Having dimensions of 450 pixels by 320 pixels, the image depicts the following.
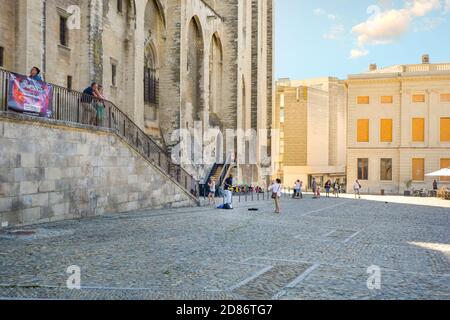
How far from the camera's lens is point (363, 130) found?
4541 centimetres

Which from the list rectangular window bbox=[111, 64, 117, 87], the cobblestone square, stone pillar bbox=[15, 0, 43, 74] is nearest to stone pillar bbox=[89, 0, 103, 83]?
rectangular window bbox=[111, 64, 117, 87]

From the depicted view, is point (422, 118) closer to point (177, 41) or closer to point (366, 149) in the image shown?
point (366, 149)

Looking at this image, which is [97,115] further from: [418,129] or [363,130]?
[418,129]

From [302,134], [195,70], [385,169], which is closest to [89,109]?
[195,70]

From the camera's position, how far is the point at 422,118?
44.0 meters

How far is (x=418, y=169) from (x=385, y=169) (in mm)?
2742

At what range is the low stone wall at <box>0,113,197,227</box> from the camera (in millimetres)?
12898

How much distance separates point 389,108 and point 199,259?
127ft

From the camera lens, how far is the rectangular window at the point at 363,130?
4531 centimetres

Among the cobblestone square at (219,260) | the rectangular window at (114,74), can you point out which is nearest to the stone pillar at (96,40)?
the rectangular window at (114,74)

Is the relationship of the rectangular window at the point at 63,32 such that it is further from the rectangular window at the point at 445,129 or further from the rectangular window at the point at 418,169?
the rectangular window at the point at 445,129

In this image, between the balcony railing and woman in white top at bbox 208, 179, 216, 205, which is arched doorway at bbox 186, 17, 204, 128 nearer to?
woman in white top at bbox 208, 179, 216, 205

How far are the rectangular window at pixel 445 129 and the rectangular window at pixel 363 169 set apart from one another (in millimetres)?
6646

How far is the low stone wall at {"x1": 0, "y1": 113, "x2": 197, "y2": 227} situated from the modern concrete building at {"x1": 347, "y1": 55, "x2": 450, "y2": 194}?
28942 mm
